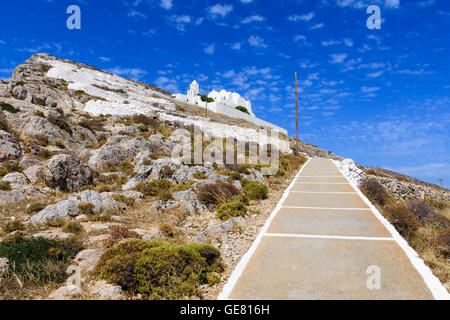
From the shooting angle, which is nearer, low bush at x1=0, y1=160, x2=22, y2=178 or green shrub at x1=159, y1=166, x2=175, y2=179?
low bush at x1=0, y1=160, x2=22, y2=178

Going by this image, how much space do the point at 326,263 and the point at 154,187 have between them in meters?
9.77

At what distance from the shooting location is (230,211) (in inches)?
353

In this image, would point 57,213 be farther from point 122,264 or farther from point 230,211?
point 230,211

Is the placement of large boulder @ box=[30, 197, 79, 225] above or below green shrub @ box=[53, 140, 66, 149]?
below

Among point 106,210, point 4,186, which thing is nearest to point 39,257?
point 106,210

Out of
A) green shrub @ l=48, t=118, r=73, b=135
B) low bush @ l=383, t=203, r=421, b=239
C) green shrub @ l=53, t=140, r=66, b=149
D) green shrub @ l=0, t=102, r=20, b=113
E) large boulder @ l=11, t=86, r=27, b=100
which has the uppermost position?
large boulder @ l=11, t=86, r=27, b=100

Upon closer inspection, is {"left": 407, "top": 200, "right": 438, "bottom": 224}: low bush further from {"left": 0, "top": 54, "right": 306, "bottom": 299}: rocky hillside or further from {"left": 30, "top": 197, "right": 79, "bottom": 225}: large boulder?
{"left": 30, "top": 197, "right": 79, "bottom": 225}: large boulder

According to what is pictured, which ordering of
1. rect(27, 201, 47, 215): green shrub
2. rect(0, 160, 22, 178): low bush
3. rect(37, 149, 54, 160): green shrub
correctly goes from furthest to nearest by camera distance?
rect(37, 149, 54, 160): green shrub, rect(0, 160, 22, 178): low bush, rect(27, 201, 47, 215): green shrub

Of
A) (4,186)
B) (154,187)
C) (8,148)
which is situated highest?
(8,148)

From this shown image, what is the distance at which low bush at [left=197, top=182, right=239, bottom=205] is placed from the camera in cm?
1074

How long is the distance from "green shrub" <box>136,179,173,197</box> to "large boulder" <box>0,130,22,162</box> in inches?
328

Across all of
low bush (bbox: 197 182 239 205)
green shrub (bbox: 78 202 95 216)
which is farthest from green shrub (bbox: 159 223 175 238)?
green shrub (bbox: 78 202 95 216)
